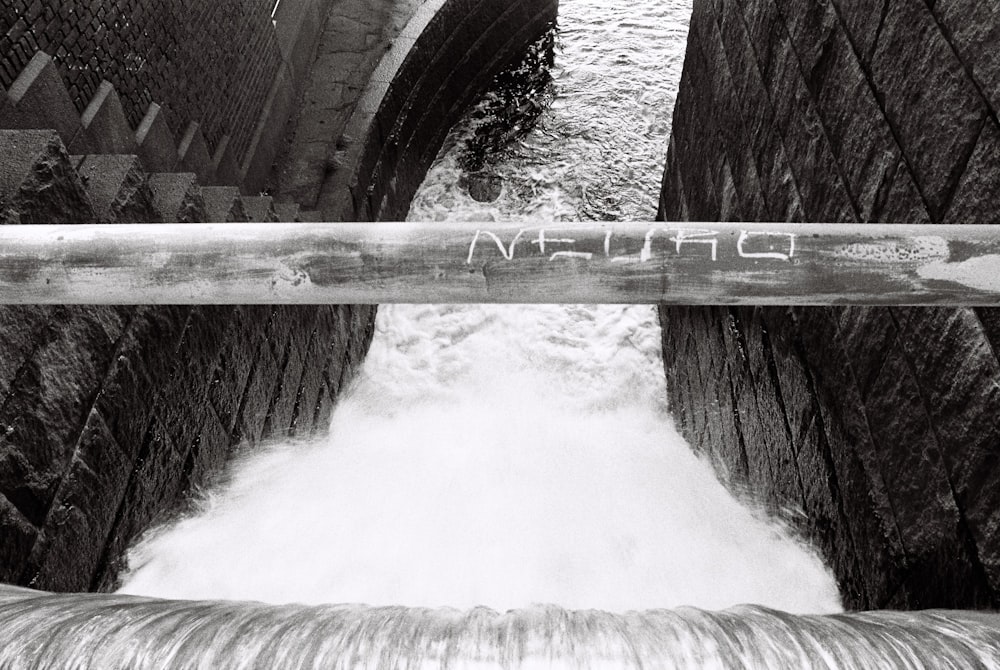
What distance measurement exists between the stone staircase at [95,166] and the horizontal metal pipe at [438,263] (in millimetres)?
769

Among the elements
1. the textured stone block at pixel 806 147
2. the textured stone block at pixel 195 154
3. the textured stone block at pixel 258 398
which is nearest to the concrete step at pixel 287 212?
the textured stone block at pixel 195 154

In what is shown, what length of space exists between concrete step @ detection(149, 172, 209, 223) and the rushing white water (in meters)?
1.41

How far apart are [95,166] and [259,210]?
4.20ft

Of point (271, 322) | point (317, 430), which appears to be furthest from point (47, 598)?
point (317, 430)

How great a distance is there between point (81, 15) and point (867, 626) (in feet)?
14.8

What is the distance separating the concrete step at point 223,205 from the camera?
3.65m

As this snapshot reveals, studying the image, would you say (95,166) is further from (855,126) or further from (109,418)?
(855,126)

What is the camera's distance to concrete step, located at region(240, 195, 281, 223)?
13.8ft

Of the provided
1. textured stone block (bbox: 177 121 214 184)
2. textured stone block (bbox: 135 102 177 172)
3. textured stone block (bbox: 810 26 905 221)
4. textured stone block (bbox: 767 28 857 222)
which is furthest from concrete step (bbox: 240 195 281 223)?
textured stone block (bbox: 810 26 905 221)

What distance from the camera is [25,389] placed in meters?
2.29

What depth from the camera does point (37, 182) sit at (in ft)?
8.06

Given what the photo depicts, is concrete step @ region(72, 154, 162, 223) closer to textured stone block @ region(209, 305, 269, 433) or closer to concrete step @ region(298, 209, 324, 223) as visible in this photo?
textured stone block @ region(209, 305, 269, 433)

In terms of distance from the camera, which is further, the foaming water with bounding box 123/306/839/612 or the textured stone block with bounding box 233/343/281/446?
the textured stone block with bounding box 233/343/281/446

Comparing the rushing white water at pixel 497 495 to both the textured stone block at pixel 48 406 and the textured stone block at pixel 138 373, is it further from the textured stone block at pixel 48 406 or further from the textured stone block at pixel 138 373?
the textured stone block at pixel 48 406
